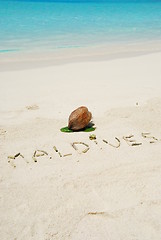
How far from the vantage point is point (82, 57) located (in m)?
14.5

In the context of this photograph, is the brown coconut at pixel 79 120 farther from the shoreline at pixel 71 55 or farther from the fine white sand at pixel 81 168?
the shoreline at pixel 71 55

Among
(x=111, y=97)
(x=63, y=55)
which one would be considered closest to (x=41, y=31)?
(x=63, y=55)

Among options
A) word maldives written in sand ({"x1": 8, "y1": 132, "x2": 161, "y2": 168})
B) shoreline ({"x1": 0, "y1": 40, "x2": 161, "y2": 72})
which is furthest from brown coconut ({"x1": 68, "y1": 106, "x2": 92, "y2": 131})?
shoreline ({"x1": 0, "y1": 40, "x2": 161, "y2": 72})

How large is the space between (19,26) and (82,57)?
502 inches

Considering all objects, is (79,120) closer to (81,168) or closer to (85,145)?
(85,145)

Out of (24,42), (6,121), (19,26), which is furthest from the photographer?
(19,26)

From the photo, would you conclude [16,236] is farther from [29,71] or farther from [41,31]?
[41,31]

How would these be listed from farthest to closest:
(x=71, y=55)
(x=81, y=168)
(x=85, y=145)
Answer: (x=71, y=55), (x=85, y=145), (x=81, y=168)

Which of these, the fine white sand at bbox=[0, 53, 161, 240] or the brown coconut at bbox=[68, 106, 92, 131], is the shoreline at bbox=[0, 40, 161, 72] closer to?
the fine white sand at bbox=[0, 53, 161, 240]

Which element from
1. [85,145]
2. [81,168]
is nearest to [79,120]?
[85,145]

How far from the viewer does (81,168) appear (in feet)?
14.9

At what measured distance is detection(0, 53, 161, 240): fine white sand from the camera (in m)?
3.43

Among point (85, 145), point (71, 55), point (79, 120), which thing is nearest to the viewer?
point (85, 145)

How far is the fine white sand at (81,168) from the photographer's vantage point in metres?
3.43
